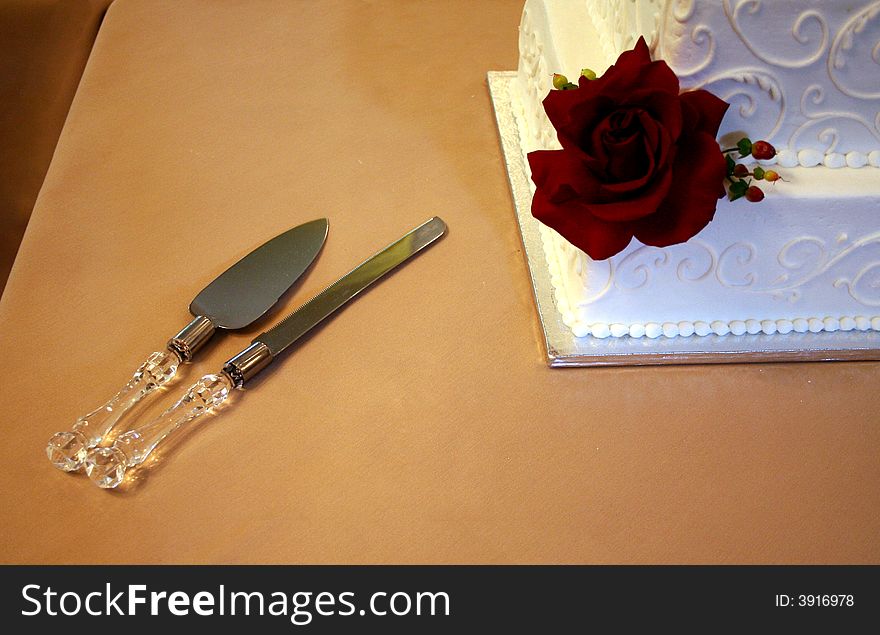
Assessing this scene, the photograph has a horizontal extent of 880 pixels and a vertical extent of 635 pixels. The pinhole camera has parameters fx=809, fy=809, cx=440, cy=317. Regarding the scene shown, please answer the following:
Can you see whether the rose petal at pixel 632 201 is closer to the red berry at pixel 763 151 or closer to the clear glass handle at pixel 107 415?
the red berry at pixel 763 151

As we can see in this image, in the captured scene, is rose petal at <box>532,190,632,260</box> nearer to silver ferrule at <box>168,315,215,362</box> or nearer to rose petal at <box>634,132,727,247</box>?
rose petal at <box>634,132,727,247</box>

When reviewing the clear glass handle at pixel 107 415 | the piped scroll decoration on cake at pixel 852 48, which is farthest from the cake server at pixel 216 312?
the piped scroll decoration on cake at pixel 852 48

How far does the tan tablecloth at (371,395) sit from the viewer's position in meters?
0.63

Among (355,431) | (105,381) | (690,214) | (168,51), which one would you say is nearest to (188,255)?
(105,381)

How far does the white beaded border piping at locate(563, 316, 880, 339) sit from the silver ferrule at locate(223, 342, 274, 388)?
0.28 meters

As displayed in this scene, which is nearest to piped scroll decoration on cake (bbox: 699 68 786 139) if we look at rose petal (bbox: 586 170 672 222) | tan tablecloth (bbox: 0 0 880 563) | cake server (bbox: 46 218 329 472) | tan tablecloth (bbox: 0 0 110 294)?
rose petal (bbox: 586 170 672 222)

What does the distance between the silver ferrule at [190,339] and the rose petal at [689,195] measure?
371 mm

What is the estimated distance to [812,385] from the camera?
0.73 meters

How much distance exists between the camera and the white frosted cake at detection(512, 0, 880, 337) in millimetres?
608

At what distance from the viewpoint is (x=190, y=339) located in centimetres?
69

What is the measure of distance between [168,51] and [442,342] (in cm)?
56

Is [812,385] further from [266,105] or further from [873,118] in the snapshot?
[266,105]

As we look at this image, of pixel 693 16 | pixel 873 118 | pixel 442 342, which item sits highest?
pixel 693 16

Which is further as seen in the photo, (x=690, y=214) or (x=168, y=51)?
(x=168, y=51)
